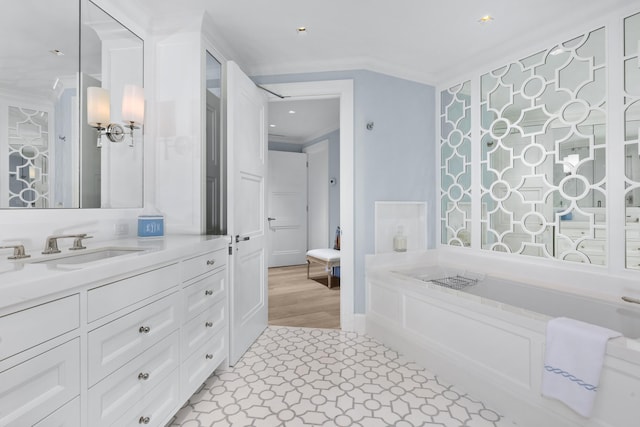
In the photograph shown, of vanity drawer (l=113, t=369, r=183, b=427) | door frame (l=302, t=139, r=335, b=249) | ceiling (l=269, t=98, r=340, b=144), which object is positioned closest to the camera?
vanity drawer (l=113, t=369, r=183, b=427)

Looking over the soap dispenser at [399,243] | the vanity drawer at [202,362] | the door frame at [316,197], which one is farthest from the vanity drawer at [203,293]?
the door frame at [316,197]

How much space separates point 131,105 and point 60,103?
0.36m

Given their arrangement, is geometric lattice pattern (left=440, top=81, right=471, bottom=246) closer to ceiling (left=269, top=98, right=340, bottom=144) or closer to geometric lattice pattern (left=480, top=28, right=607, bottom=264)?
geometric lattice pattern (left=480, top=28, right=607, bottom=264)

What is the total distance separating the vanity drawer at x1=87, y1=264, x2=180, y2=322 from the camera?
1097mm

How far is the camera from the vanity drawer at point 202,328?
5.49ft

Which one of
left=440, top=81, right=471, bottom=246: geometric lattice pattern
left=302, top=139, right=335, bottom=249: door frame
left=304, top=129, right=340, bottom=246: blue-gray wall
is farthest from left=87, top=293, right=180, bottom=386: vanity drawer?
left=302, top=139, right=335, bottom=249: door frame

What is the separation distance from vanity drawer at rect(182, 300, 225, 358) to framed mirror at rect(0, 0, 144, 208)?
873 millimetres

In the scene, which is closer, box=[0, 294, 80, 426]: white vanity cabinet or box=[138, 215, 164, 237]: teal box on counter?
box=[0, 294, 80, 426]: white vanity cabinet

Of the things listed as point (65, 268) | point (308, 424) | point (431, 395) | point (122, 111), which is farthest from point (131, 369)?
point (431, 395)

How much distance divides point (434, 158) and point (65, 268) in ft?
9.98

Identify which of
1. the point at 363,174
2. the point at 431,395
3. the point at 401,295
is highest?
the point at 363,174

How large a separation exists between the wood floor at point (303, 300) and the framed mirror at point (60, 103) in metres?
1.90

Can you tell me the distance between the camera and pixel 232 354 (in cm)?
224

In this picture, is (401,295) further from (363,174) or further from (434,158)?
(434,158)
